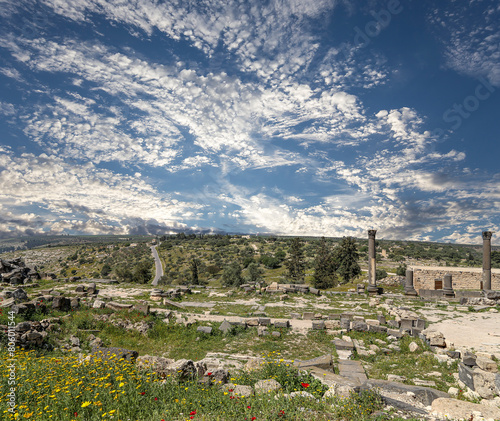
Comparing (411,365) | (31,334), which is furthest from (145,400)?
(411,365)

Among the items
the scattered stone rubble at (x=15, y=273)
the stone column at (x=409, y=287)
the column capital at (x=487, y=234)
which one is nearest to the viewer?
the scattered stone rubble at (x=15, y=273)

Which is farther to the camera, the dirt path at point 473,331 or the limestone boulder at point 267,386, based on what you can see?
the dirt path at point 473,331

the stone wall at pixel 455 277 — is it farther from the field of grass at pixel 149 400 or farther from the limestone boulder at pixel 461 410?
the field of grass at pixel 149 400

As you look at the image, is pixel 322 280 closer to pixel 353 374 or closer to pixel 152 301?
pixel 152 301

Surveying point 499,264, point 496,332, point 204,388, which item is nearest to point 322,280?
point 496,332

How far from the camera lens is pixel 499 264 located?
5844cm

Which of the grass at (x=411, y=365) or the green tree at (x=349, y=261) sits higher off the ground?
the green tree at (x=349, y=261)

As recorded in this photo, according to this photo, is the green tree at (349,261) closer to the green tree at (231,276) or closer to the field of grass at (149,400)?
the green tree at (231,276)

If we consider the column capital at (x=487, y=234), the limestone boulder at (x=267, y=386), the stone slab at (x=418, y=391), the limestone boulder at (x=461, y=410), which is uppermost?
the column capital at (x=487, y=234)

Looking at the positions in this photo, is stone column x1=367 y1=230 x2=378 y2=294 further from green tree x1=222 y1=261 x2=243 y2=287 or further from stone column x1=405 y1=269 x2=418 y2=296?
green tree x1=222 y1=261 x2=243 y2=287

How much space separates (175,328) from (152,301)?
798 centimetres

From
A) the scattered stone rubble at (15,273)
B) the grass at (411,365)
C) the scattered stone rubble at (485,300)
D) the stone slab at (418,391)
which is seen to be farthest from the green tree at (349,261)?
the scattered stone rubble at (15,273)

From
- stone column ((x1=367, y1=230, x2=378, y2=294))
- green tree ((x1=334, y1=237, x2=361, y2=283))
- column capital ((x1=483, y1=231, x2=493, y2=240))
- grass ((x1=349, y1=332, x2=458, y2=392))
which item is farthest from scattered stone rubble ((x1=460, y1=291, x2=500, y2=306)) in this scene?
green tree ((x1=334, y1=237, x2=361, y2=283))

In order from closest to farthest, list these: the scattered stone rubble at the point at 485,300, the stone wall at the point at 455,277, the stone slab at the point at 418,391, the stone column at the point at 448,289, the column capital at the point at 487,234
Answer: the stone slab at the point at 418,391 → the scattered stone rubble at the point at 485,300 → the stone column at the point at 448,289 → the column capital at the point at 487,234 → the stone wall at the point at 455,277
